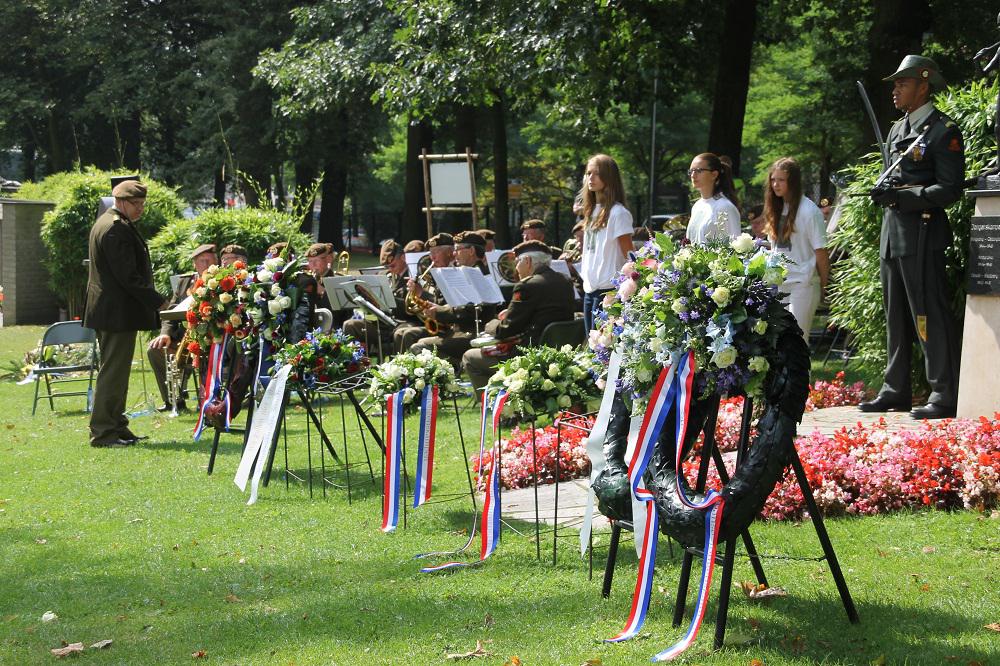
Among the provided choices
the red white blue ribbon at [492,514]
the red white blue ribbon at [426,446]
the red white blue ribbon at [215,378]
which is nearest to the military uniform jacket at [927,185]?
the red white blue ribbon at [426,446]

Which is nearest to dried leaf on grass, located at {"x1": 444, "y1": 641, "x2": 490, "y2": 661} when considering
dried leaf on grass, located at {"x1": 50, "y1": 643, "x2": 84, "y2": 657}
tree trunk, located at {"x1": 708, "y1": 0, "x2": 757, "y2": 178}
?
dried leaf on grass, located at {"x1": 50, "y1": 643, "x2": 84, "y2": 657}

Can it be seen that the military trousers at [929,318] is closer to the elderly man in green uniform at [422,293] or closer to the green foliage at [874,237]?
the green foliage at [874,237]

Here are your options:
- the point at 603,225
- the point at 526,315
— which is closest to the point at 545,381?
the point at 603,225

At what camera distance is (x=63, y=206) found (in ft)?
74.1

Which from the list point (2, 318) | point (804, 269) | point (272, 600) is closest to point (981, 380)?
point (804, 269)

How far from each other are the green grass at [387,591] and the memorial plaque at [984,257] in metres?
2.30

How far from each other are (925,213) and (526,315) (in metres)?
3.88

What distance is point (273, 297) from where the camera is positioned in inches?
338

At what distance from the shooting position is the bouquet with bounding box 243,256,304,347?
28.0 ft

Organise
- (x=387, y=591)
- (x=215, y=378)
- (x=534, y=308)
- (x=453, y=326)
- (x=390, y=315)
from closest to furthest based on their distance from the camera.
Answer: (x=387, y=591) → (x=215, y=378) → (x=534, y=308) → (x=453, y=326) → (x=390, y=315)

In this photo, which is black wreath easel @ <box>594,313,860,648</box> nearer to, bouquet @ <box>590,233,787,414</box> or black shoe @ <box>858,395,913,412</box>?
bouquet @ <box>590,233,787,414</box>

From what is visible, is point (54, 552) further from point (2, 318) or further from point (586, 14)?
point (2, 318)

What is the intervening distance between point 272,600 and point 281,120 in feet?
89.9

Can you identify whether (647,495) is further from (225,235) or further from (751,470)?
(225,235)
